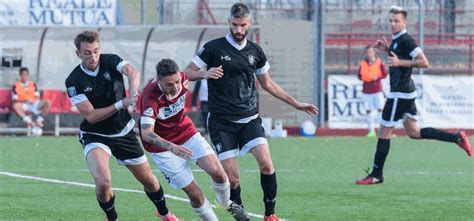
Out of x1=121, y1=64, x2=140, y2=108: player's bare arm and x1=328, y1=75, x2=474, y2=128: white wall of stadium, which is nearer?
x1=121, y1=64, x2=140, y2=108: player's bare arm

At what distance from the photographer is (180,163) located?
11.3 metres

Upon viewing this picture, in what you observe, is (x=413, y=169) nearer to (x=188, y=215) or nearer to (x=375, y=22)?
(x=188, y=215)

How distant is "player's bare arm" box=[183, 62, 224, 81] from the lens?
12.0m

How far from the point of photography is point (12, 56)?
99.8ft

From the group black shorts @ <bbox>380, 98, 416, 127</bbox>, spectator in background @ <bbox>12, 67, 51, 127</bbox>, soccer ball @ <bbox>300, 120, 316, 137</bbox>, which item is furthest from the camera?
soccer ball @ <bbox>300, 120, 316, 137</bbox>

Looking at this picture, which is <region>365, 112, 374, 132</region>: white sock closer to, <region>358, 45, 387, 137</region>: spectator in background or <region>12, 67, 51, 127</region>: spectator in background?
<region>358, 45, 387, 137</region>: spectator in background

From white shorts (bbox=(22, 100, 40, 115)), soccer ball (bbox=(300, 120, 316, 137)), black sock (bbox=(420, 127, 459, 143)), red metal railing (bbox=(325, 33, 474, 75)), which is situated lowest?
soccer ball (bbox=(300, 120, 316, 137))

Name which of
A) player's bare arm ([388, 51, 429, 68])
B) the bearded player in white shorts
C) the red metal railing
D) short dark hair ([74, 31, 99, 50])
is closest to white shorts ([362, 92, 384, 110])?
the red metal railing

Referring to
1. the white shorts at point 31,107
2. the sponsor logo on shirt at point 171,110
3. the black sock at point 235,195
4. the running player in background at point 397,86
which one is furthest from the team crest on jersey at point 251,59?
the white shorts at point 31,107

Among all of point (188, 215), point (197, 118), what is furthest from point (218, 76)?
point (197, 118)

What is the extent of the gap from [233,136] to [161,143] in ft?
6.57

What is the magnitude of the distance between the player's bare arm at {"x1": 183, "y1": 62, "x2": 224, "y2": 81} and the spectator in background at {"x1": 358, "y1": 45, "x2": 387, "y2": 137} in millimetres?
16349

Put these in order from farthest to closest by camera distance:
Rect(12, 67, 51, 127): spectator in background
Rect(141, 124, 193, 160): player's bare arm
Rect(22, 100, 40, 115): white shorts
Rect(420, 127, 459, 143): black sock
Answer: Rect(22, 100, 40, 115): white shorts, Rect(12, 67, 51, 127): spectator in background, Rect(420, 127, 459, 143): black sock, Rect(141, 124, 193, 160): player's bare arm

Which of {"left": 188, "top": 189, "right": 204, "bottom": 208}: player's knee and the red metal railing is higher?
{"left": 188, "top": 189, "right": 204, "bottom": 208}: player's knee
